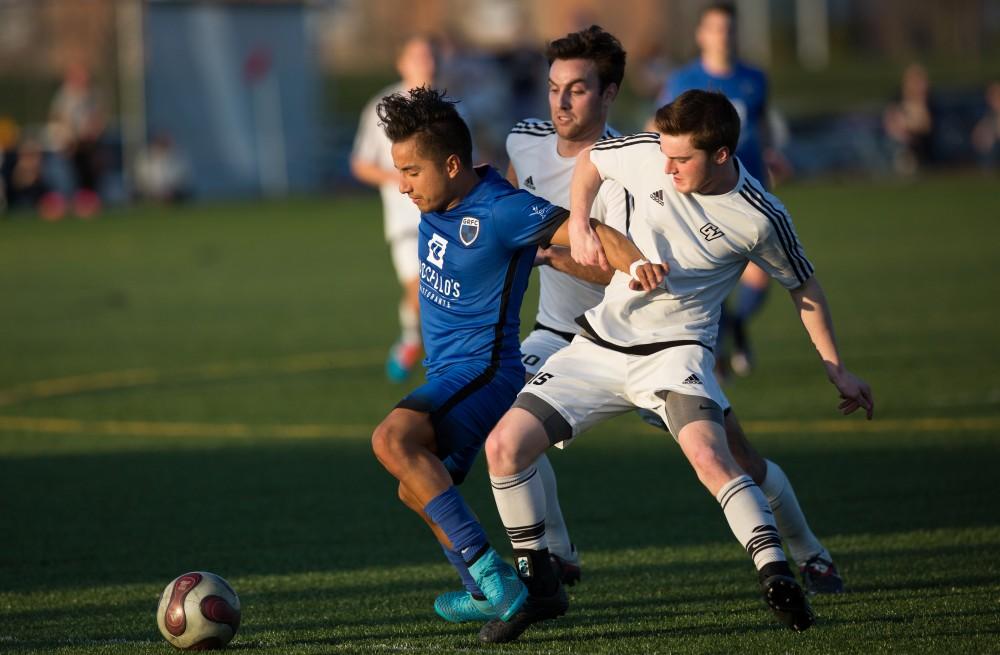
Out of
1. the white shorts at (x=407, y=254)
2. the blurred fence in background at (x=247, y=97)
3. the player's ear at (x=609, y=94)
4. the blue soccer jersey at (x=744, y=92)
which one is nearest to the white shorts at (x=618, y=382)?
the player's ear at (x=609, y=94)

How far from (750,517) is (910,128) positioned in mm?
33585

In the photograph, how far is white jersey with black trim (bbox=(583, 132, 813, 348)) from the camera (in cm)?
514

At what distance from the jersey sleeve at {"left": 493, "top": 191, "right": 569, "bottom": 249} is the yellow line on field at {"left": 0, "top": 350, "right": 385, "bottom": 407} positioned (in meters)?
6.35

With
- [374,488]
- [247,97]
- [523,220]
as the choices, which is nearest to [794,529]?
[523,220]

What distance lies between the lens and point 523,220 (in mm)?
5176

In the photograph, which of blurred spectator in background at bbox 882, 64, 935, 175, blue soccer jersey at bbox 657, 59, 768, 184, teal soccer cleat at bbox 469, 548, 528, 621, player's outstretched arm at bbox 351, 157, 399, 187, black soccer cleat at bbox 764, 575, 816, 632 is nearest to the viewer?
black soccer cleat at bbox 764, 575, 816, 632

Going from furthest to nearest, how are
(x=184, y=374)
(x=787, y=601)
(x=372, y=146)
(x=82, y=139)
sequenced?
(x=82, y=139) < (x=184, y=374) < (x=372, y=146) < (x=787, y=601)

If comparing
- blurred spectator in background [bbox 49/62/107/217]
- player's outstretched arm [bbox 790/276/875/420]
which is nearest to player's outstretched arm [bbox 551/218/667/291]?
player's outstretched arm [bbox 790/276/875/420]

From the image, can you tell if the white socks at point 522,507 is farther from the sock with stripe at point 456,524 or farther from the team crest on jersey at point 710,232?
the team crest on jersey at point 710,232

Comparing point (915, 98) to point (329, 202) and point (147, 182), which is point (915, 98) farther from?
point (147, 182)

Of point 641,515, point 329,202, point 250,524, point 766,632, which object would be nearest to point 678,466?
point 641,515

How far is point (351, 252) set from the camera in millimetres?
22188

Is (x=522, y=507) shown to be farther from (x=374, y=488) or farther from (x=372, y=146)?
(x=372, y=146)

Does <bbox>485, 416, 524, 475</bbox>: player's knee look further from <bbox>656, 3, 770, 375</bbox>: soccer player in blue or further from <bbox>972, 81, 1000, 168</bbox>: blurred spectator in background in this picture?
<bbox>972, 81, 1000, 168</bbox>: blurred spectator in background
